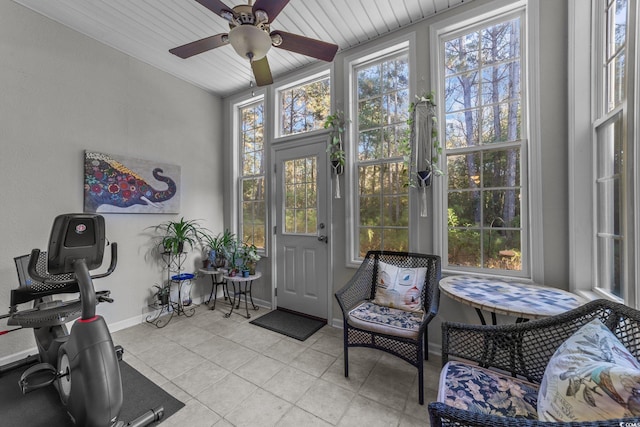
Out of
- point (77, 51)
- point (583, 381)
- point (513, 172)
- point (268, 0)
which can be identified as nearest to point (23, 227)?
point (77, 51)

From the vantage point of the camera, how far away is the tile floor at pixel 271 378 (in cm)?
158

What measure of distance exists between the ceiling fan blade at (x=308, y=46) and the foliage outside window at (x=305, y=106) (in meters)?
1.22

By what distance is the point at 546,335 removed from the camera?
49.4 inches

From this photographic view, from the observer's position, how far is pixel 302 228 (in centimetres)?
322

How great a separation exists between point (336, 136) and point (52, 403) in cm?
314

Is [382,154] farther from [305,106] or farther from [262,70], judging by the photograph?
[262,70]

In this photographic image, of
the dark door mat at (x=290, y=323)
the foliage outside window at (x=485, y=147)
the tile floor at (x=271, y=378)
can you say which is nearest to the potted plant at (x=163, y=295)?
the tile floor at (x=271, y=378)

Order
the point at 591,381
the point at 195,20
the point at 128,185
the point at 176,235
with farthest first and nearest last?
the point at 176,235 → the point at 128,185 → the point at 195,20 → the point at 591,381

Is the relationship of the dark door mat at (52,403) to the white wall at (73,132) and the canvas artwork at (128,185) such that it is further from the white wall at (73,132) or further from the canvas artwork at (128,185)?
the canvas artwork at (128,185)

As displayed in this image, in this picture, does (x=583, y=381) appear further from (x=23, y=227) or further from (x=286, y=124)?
(x=23, y=227)

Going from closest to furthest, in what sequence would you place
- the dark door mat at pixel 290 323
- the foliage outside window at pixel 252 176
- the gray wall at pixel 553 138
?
the gray wall at pixel 553 138
the dark door mat at pixel 290 323
the foliage outside window at pixel 252 176

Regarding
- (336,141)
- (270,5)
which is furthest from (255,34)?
(336,141)

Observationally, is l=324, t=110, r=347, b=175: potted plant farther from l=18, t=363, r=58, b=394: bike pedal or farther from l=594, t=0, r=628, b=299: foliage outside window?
l=18, t=363, r=58, b=394: bike pedal

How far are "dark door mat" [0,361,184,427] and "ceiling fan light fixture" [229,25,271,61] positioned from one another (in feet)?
7.71
